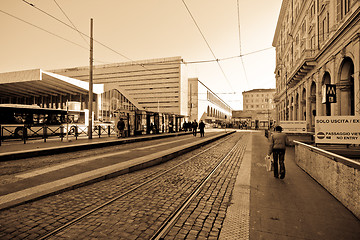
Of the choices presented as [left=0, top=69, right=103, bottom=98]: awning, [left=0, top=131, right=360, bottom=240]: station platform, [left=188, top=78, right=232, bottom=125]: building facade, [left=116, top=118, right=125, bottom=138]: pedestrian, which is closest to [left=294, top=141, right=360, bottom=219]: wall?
[left=0, top=131, right=360, bottom=240]: station platform

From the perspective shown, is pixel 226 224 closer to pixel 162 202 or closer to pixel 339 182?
pixel 162 202

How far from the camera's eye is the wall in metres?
3.49

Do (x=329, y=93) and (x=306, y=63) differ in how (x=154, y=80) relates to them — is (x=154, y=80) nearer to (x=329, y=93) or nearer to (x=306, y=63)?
(x=306, y=63)

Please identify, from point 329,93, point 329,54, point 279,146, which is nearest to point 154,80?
point 329,54

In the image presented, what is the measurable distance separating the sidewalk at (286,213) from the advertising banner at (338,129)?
171 centimetres

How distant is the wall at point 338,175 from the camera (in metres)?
3.49

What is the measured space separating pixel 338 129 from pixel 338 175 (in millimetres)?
2899

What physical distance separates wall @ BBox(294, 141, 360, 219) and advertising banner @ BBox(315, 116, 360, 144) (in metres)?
0.78

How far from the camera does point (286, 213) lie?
12.0ft

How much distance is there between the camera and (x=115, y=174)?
6.14 meters

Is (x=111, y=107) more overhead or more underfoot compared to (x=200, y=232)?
more overhead

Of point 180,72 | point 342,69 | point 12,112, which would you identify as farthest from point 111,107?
point 342,69

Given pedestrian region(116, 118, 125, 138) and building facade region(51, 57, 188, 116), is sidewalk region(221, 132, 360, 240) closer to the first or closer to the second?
pedestrian region(116, 118, 125, 138)

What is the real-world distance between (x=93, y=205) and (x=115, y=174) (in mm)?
2201
